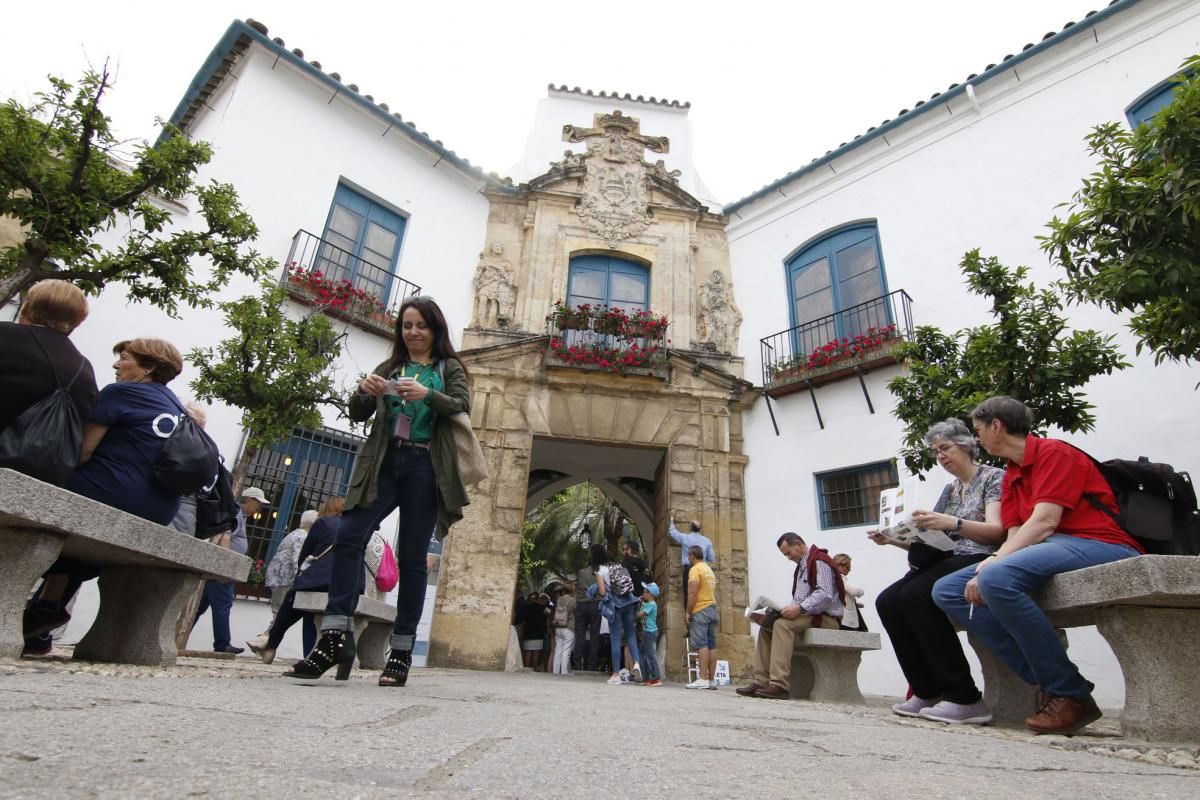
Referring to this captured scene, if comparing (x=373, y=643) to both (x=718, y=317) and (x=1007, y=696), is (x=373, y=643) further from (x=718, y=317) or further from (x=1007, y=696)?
(x=718, y=317)

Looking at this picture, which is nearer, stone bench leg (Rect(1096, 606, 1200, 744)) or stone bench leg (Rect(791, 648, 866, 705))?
stone bench leg (Rect(1096, 606, 1200, 744))

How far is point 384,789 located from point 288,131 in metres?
11.2

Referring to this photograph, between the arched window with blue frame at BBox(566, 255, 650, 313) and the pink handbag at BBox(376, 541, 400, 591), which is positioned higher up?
the arched window with blue frame at BBox(566, 255, 650, 313)

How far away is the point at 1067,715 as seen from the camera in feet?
8.27

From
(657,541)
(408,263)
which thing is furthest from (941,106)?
(408,263)

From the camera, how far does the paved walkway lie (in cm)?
91

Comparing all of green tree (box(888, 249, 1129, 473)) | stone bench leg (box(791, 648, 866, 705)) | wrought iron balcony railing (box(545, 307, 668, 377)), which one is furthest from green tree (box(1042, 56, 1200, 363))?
wrought iron balcony railing (box(545, 307, 668, 377))

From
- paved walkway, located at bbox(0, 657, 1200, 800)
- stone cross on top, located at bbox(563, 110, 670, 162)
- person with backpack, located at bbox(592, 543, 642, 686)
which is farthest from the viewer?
stone cross on top, located at bbox(563, 110, 670, 162)

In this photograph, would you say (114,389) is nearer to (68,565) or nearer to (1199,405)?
(68,565)

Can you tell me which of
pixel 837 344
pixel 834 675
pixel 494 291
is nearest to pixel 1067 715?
pixel 834 675

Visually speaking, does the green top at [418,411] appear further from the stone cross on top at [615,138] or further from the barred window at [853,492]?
the stone cross on top at [615,138]

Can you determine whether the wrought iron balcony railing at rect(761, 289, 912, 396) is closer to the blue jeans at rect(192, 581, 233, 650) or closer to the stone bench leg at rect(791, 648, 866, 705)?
the stone bench leg at rect(791, 648, 866, 705)

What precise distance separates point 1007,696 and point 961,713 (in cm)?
31

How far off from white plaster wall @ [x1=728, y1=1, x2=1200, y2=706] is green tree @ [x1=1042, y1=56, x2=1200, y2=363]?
3725 millimetres
